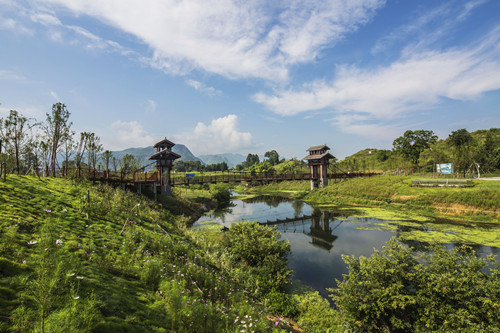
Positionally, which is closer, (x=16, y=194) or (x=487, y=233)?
(x=16, y=194)

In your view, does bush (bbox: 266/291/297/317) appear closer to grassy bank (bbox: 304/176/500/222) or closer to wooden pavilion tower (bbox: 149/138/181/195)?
wooden pavilion tower (bbox: 149/138/181/195)

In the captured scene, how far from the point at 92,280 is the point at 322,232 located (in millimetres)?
23997

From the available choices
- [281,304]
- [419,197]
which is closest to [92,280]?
[281,304]

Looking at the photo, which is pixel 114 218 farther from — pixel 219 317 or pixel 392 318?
pixel 392 318

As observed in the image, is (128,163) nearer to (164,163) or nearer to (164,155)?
(164,163)

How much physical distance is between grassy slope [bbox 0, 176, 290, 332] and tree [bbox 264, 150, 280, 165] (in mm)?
126924

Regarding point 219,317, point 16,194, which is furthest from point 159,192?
point 219,317

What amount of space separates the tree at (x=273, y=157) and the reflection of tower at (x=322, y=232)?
334 ft

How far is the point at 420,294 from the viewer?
742cm

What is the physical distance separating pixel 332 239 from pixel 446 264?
51.0 feet

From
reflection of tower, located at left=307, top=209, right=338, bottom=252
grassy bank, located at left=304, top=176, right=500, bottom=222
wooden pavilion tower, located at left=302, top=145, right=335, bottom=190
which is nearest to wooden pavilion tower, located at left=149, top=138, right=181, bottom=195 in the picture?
reflection of tower, located at left=307, top=209, right=338, bottom=252

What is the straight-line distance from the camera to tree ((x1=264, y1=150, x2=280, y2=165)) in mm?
136863

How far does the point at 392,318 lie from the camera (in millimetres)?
7480

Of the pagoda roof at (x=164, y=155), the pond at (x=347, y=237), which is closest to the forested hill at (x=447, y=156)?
the pond at (x=347, y=237)
